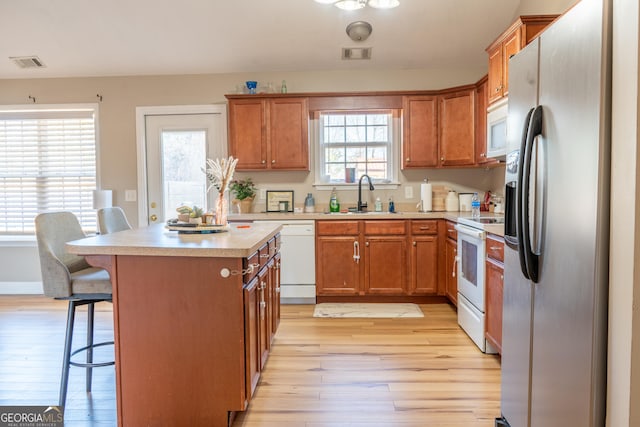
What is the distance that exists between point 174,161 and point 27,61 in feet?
5.80

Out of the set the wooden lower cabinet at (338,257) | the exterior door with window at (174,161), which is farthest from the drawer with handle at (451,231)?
the exterior door with window at (174,161)

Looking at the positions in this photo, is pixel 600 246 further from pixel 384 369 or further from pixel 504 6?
pixel 504 6

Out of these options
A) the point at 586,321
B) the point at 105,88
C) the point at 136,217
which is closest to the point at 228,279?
the point at 586,321

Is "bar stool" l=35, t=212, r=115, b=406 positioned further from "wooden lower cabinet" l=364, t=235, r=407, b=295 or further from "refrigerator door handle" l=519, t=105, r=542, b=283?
"wooden lower cabinet" l=364, t=235, r=407, b=295

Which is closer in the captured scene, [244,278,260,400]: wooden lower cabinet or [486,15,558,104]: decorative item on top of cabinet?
[244,278,260,400]: wooden lower cabinet

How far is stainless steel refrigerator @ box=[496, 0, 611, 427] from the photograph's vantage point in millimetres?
1101

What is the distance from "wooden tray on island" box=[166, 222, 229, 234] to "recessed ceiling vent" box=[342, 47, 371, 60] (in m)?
2.53

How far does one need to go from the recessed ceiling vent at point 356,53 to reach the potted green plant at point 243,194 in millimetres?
1678

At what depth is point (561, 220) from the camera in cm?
126

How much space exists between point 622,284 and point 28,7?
465cm

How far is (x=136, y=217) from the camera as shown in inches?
182

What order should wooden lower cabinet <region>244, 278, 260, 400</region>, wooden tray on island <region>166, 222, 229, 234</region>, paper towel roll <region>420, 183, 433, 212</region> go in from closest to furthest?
wooden lower cabinet <region>244, 278, 260, 400</region>
wooden tray on island <region>166, 222, 229, 234</region>
paper towel roll <region>420, 183, 433, 212</region>

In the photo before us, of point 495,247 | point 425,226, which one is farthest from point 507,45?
point 425,226

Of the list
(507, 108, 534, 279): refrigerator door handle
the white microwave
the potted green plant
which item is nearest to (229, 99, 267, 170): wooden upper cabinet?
the potted green plant
